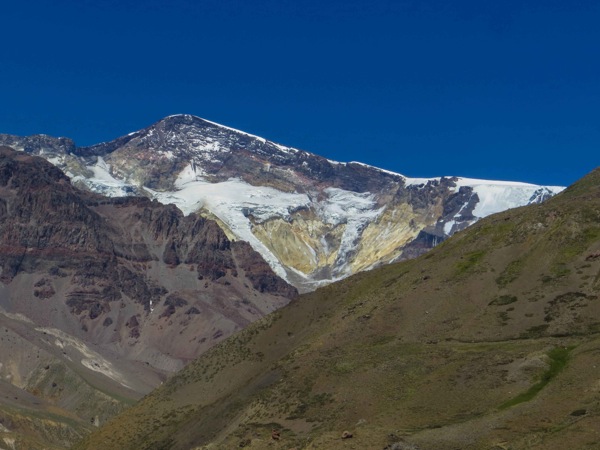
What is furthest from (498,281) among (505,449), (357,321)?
(505,449)

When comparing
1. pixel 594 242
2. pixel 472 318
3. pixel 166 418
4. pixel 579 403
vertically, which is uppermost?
pixel 594 242

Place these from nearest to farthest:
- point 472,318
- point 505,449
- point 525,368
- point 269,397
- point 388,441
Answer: point 505,449, point 388,441, point 525,368, point 269,397, point 472,318

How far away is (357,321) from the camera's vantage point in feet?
627

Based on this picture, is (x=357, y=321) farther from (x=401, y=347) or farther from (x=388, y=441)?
(x=388, y=441)

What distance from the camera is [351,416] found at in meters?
144

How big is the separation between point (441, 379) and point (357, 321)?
44291mm

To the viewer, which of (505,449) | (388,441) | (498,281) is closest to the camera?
(505,449)

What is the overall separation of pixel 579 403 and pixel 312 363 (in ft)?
203

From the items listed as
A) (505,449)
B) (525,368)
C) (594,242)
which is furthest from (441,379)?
(594,242)

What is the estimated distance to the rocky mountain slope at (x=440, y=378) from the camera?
393 feet

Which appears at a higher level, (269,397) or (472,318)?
(472,318)

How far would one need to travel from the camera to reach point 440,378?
14875 centimetres

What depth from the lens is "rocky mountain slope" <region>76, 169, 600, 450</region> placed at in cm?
11988

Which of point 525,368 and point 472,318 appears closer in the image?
point 525,368
